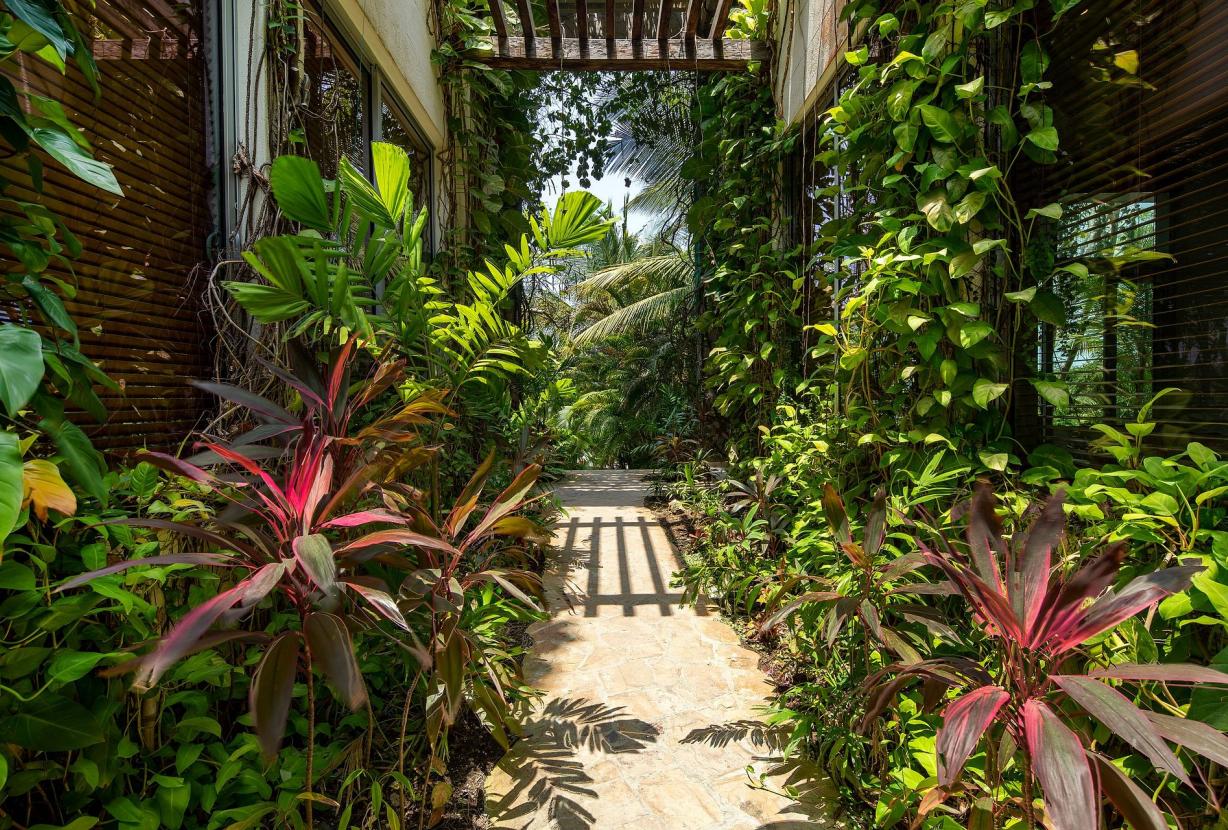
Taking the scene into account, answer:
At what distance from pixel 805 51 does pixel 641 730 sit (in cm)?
356

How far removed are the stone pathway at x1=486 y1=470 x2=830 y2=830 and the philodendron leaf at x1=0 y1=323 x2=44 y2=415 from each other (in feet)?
5.20

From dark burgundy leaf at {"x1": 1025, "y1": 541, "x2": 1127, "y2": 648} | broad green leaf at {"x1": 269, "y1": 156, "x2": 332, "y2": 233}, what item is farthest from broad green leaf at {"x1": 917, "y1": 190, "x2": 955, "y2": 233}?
broad green leaf at {"x1": 269, "y1": 156, "x2": 332, "y2": 233}

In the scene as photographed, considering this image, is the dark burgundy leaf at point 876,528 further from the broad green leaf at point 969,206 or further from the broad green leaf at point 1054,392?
the broad green leaf at point 969,206

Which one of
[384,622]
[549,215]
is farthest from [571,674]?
[549,215]

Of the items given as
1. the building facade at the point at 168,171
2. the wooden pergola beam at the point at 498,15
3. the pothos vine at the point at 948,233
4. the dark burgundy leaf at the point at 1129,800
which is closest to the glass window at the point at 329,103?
the building facade at the point at 168,171

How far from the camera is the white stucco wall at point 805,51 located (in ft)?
9.72


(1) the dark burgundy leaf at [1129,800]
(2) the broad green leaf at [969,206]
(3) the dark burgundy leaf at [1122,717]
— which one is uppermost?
(2) the broad green leaf at [969,206]

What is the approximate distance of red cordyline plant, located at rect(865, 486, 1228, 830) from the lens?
823 mm

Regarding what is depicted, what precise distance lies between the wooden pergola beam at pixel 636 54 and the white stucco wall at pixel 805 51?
32cm

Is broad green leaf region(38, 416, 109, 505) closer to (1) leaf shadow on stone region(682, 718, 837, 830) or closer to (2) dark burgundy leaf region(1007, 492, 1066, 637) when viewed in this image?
(2) dark burgundy leaf region(1007, 492, 1066, 637)

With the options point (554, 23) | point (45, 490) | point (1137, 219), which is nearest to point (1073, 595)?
point (1137, 219)

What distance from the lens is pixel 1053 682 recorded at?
3.43 ft

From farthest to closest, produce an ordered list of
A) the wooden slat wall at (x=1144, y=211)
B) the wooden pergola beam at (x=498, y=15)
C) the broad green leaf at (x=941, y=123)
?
the wooden pergola beam at (x=498, y=15)
the broad green leaf at (x=941, y=123)
the wooden slat wall at (x=1144, y=211)

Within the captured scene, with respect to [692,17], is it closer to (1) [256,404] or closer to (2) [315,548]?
(1) [256,404]
